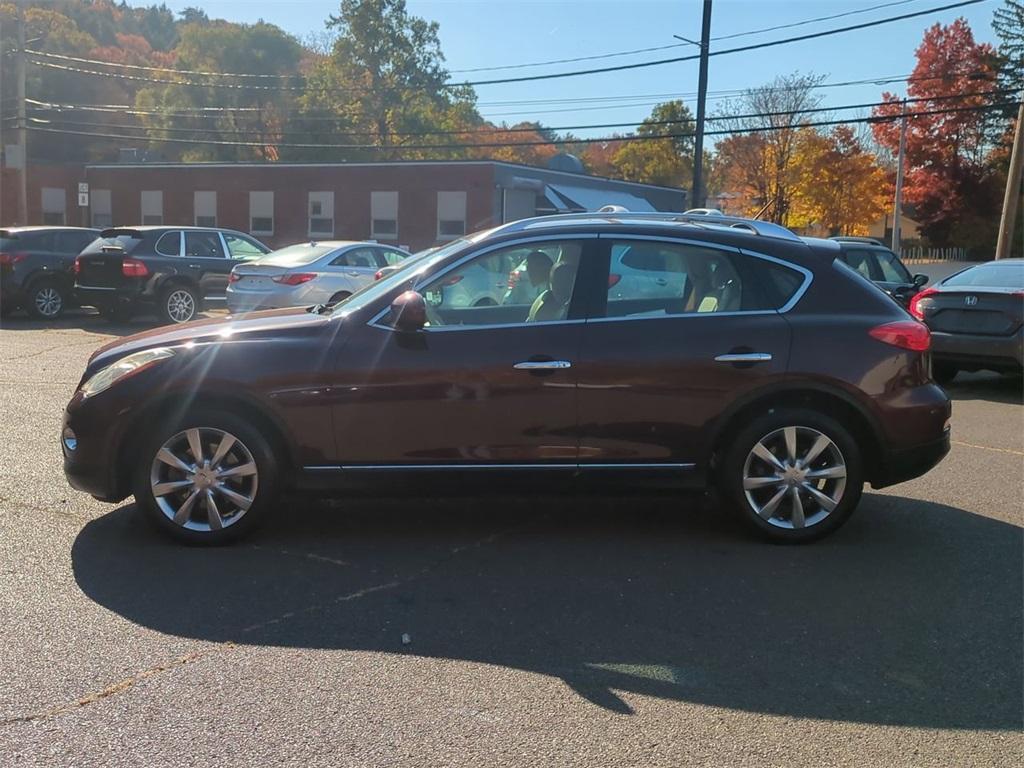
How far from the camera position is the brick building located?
37750mm

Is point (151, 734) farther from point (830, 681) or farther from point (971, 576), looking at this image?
point (971, 576)

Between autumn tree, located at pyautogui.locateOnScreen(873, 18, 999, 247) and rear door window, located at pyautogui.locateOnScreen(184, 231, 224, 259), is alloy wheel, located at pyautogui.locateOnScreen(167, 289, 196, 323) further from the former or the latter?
autumn tree, located at pyautogui.locateOnScreen(873, 18, 999, 247)

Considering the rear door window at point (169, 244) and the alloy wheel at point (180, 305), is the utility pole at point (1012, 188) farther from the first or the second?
the rear door window at point (169, 244)

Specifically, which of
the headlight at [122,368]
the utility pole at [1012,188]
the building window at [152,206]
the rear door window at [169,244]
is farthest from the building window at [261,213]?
the headlight at [122,368]

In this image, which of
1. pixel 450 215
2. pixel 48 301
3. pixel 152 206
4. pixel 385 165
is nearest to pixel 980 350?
pixel 48 301

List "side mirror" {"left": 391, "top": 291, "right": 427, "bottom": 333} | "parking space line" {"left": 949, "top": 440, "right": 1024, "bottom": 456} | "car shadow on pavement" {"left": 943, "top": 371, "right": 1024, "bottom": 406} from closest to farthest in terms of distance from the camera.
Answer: "side mirror" {"left": 391, "top": 291, "right": 427, "bottom": 333}, "parking space line" {"left": 949, "top": 440, "right": 1024, "bottom": 456}, "car shadow on pavement" {"left": 943, "top": 371, "right": 1024, "bottom": 406}

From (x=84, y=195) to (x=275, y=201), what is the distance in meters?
11.5

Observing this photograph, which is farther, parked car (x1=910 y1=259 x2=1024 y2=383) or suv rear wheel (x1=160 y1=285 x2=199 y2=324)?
suv rear wheel (x1=160 y1=285 x2=199 y2=324)

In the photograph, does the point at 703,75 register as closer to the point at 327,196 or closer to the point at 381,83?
the point at 327,196

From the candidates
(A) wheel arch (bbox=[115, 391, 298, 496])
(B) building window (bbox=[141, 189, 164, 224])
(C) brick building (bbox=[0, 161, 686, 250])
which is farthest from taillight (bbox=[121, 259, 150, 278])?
(B) building window (bbox=[141, 189, 164, 224])

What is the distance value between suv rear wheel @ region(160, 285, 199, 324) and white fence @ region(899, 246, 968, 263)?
119 feet

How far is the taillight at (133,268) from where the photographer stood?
15.5 metres

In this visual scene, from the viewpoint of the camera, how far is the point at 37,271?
53.3 feet

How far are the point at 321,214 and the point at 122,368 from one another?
36.5 meters
